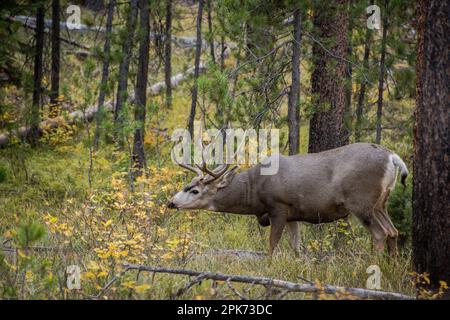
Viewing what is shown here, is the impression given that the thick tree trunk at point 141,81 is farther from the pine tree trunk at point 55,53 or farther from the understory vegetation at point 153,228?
the pine tree trunk at point 55,53

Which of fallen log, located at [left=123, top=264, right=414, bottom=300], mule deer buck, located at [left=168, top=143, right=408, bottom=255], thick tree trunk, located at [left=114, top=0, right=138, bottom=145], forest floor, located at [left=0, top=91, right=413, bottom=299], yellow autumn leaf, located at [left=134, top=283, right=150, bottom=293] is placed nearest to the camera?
yellow autumn leaf, located at [left=134, top=283, right=150, bottom=293]

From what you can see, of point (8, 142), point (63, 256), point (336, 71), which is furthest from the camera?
point (8, 142)

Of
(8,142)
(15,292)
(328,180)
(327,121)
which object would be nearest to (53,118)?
(8,142)

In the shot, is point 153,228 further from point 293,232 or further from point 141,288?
point 141,288

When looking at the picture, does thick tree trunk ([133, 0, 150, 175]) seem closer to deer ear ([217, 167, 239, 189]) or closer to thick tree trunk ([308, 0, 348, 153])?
deer ear ([217, 167, 239, 189])

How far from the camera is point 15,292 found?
5.98 m

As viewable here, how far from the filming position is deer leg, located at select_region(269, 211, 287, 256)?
934 cm

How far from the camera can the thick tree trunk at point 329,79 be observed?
10.7m

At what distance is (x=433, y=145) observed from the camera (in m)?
6.83

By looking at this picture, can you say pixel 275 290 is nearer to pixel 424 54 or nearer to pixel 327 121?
pixel 424 54

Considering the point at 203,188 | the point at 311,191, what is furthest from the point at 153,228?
the point at 311,191

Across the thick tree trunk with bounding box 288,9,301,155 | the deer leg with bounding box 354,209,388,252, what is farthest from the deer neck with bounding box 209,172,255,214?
the deer leg with bounding box 354,209,388,252

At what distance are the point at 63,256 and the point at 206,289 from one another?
2.13 metres

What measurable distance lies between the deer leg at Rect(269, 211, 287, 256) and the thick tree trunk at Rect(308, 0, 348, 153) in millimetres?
1865
